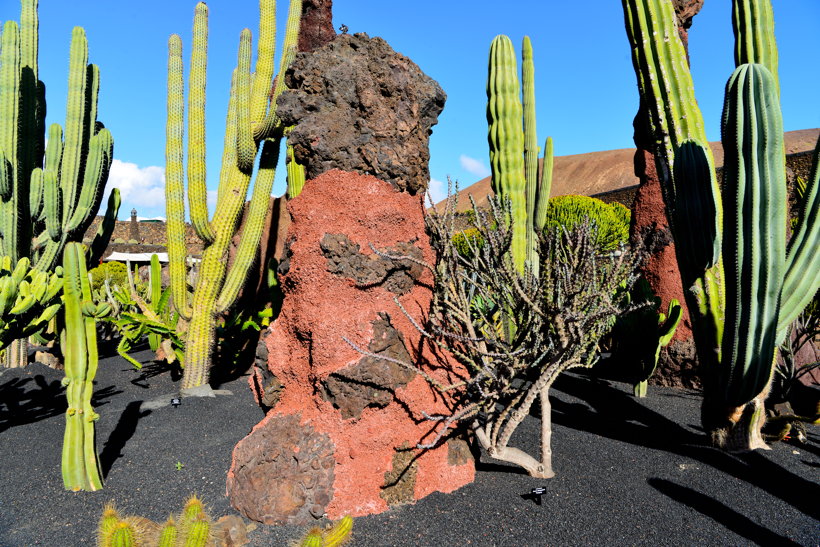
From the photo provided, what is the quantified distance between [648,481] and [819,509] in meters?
0.86

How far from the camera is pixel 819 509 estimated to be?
9.79 feet

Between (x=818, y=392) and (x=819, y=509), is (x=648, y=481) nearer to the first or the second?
(x=819, y=509)

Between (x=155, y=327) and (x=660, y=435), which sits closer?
(x=660, y=435)

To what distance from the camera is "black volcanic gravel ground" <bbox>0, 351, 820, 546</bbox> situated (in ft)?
8.80

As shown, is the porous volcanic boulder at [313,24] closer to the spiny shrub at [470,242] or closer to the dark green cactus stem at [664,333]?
the spiny shrub at [470,242]

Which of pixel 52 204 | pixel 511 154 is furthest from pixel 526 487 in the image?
pixel 52 204

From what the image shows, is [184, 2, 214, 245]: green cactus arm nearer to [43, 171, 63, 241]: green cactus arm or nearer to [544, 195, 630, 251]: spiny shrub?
[43, 171, 63, 241]: green cactus arm

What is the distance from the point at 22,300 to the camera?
418 cm

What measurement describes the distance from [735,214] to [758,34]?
1896 mm

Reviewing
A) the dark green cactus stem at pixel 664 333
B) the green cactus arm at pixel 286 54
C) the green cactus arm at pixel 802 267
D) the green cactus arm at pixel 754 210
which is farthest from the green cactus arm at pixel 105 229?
the green cactus arm at pixel 802 267

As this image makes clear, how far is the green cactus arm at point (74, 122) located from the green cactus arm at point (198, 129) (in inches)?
47.1

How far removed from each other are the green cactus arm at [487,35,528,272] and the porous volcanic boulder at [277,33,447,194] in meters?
2.30

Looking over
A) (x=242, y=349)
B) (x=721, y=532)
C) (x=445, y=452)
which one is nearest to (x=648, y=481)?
(x=721, y=532)

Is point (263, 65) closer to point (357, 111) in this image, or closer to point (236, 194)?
point (236, 194)
